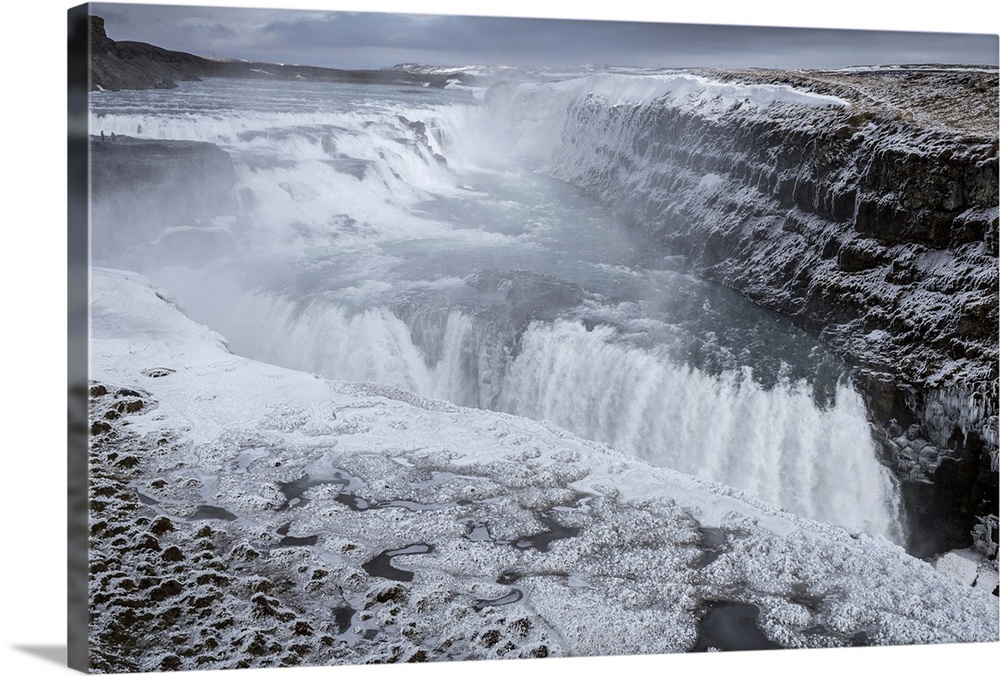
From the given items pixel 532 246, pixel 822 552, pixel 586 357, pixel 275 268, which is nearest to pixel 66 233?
pixel 275 268

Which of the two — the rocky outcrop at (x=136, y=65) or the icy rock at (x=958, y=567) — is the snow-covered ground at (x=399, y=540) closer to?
the icy rock at (x=958, y=567)

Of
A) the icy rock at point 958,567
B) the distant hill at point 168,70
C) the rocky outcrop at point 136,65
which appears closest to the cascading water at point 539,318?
the distant hill at point 168,70

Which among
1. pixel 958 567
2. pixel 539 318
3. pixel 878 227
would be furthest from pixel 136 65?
pixel 958 567

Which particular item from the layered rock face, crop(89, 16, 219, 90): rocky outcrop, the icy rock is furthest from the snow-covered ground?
crop(89, 16, 219, 90): rocky outcrop

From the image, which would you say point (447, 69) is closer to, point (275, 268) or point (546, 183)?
point (546, 183)

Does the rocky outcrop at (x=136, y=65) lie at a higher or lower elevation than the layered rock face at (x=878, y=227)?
higher
